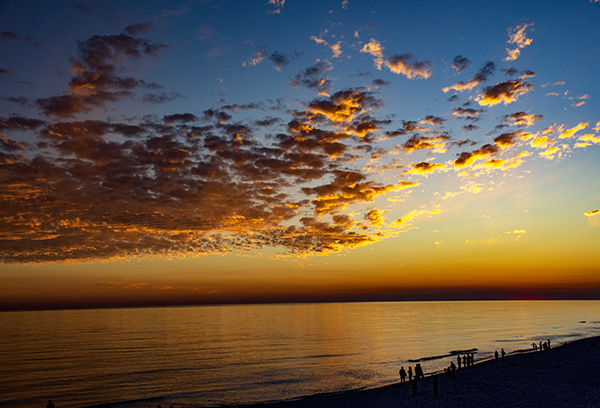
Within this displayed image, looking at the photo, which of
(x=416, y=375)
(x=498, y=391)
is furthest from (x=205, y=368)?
(x=498, y=391)

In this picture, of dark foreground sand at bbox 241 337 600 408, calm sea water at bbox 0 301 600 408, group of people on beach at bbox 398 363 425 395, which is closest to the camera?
dark foreground sand at bbox 241 337 600 408

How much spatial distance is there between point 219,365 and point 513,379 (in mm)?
41396

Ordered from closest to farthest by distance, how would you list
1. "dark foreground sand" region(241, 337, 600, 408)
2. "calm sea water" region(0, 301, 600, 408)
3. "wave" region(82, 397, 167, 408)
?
"dark foreground sand" region(241, 337, 600, 408) → "wave" region(82, 397, 167, 408) → "calm sea water" region(0, 301, 600, 408)

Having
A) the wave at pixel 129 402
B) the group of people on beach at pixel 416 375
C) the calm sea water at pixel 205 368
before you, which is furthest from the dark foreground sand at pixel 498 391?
the wave at pixel 129 402

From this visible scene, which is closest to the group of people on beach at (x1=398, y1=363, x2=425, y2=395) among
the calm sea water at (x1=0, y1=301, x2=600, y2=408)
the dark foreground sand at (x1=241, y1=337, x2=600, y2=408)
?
the dark foreground sand at (x1=241, y1=337, x2=600, y2=408)

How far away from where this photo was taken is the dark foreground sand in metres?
30.0

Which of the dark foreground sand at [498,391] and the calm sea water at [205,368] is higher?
the dark foreground sand at [498,391]

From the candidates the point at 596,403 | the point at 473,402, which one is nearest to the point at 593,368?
the point at 596,403

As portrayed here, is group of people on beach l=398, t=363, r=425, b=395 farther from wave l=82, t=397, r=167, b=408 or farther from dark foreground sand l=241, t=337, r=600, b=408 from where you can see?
wave l=82, t=397, r=167, b=408

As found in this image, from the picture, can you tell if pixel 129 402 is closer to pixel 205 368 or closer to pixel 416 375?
pixel 205 368

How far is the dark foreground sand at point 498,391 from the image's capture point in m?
30.0

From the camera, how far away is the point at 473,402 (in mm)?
30344

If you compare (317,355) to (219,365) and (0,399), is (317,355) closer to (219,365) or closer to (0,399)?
(219,365)

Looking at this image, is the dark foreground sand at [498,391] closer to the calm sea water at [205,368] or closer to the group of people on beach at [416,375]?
the group of people on beach at [416,375]
